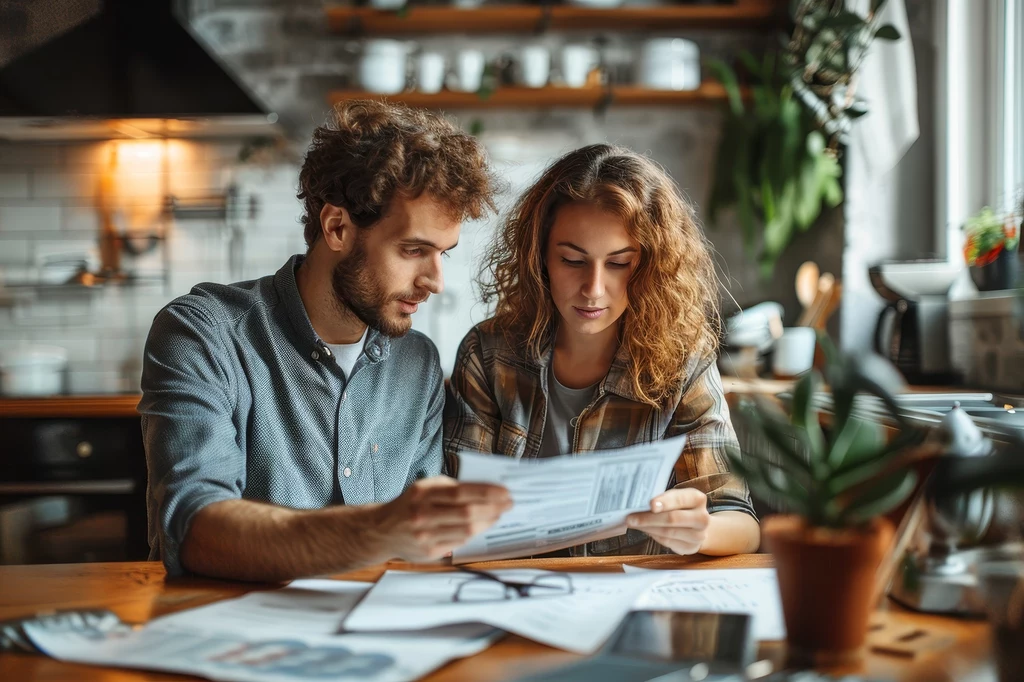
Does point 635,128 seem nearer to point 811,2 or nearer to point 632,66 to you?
point 632,66

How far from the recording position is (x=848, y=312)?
Result: 8.87ft

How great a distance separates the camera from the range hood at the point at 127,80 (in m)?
2.79

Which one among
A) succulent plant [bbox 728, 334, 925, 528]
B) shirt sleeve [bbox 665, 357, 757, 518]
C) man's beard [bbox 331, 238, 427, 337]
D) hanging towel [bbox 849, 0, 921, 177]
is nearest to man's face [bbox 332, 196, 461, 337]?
man's beard [bbox 331, 238, 427, 337]

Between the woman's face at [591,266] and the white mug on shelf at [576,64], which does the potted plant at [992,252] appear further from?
the white mug on shelf at [576,64]

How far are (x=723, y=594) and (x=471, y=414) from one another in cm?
68

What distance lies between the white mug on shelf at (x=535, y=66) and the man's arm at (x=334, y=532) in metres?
2.35

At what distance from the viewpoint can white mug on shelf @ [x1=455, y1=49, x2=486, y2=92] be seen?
3.07 metres

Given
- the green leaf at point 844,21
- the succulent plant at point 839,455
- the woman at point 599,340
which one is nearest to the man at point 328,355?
the woman at point 599,340

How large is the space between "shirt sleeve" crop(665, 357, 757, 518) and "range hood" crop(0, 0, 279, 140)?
1.96m

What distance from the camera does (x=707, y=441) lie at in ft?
Answer: 4.61

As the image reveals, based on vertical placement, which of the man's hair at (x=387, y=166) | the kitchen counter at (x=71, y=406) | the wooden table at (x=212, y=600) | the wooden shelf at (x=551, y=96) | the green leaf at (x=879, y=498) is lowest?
the wooden table at (x=212, y=600)

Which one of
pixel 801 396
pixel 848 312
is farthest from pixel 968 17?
pixel 801 396

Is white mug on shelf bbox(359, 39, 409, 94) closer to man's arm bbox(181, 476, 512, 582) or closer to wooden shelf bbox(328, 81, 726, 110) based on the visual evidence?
wooden shelf bbox(328, 81, 726, 110)

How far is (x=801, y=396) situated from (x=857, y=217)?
7.34 ft
